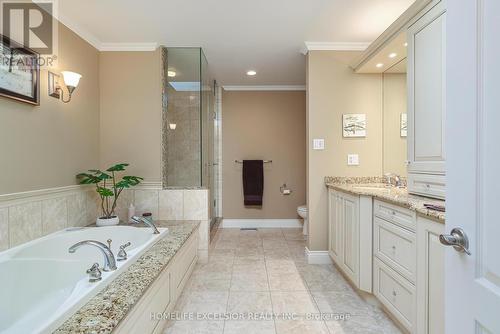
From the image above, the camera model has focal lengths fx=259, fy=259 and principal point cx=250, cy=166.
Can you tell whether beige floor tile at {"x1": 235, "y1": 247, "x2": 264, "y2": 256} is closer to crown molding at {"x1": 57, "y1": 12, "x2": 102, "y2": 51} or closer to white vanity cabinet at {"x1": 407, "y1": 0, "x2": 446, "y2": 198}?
white vanity cabinet at {"x1": 407, "y1": 0, "x2": 446, "y2": 198}

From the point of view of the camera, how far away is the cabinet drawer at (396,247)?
1434 mm

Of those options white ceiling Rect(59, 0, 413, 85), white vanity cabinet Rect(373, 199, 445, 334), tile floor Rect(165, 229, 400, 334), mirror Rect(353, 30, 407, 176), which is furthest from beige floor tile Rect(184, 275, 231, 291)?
white ceiling Rect(59, 0, 413, 85)

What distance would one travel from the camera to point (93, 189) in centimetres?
263

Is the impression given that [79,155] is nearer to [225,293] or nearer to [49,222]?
[49,222]

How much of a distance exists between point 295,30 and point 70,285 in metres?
2.72

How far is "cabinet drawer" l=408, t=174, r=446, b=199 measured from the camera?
1.55 m

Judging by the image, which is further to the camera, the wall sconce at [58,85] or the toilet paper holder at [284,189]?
the toilet paper holder at [284,189]

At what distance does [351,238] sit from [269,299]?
0.82 meters

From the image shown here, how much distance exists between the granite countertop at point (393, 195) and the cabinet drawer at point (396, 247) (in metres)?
0.16

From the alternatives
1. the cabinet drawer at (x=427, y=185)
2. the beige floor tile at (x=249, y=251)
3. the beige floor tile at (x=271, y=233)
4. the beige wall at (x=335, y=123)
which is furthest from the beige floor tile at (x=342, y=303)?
the beige floor tile at (x=271, y=233)

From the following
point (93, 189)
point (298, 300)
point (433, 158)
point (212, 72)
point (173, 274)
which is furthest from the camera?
point (212, 72)

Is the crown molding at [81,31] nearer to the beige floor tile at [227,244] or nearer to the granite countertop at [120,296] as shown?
the granite countertop at [120,296]

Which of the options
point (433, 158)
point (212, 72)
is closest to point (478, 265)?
point (433, 158)

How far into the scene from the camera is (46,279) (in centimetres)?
165
